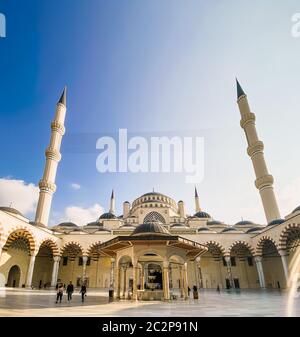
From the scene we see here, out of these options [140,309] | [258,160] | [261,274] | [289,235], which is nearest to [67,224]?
[261,274]

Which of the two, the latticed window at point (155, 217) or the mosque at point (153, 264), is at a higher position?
the latticed window at point (155, 217)

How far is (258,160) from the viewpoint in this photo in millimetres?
27469

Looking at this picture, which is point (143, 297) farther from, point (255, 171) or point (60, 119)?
point (60, 119)

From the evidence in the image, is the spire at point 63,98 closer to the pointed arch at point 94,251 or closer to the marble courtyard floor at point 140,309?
the pointed arch at point 94,251

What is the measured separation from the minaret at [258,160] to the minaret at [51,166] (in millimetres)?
24107

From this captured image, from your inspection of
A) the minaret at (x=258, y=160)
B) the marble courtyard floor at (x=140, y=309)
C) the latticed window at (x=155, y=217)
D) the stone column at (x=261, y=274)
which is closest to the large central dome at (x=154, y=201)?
the latticed window at (x=155, y=217)

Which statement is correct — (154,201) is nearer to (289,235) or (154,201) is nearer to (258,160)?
(258,160)

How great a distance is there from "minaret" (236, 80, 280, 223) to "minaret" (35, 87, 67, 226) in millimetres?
24107

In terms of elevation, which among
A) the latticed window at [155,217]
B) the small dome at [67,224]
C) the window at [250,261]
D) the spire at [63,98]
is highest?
the spire at [63,98]

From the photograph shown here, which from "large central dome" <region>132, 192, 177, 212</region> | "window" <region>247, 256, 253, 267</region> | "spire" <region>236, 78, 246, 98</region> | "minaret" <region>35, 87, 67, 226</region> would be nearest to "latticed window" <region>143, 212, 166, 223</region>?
"large central dome" <region>132, 192, 177, 212</region>

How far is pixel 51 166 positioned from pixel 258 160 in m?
24.9

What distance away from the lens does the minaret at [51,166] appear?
25.4 m
